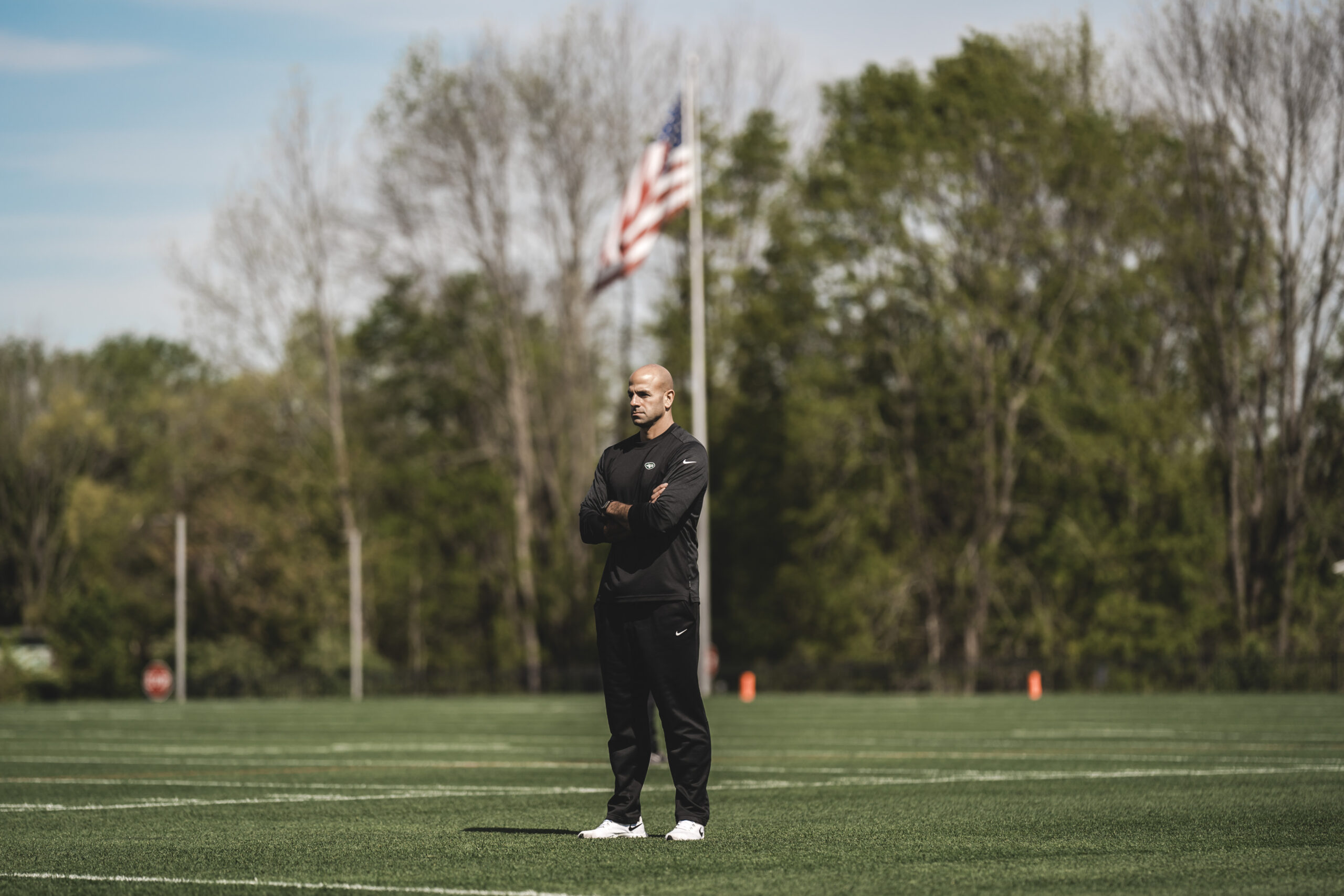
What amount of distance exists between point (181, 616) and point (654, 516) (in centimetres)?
4325

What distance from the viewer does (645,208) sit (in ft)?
84.7

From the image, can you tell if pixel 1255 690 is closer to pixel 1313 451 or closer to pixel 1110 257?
pixel 1313 451

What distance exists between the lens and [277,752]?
645 inches

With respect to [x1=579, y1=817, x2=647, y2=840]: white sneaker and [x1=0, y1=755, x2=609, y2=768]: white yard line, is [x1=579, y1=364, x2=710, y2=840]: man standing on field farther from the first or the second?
[x1=0, y1=755, x2=609, y2=768]: white yard line

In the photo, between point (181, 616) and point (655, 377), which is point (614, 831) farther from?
point (181, 616)

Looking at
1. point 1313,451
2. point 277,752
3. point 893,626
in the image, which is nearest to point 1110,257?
point 1313,451

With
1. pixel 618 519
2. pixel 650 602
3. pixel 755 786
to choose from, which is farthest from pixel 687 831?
pixel 755 786

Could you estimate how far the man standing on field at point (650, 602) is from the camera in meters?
7.07

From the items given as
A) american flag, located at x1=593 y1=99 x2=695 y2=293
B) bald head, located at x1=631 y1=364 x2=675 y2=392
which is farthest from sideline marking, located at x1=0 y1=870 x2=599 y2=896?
american flag, located at x1=593 y1=99 x2=695 y2=293

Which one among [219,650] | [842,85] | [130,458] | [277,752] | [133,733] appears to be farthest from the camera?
[130,458]

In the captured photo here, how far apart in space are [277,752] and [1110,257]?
106 ft

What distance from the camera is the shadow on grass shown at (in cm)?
770

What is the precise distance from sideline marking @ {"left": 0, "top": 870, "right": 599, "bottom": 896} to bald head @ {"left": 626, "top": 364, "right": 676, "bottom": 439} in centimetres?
228

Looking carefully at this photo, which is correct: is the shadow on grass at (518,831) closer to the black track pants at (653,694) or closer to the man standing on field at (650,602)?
the man standing on field at (650,602)
